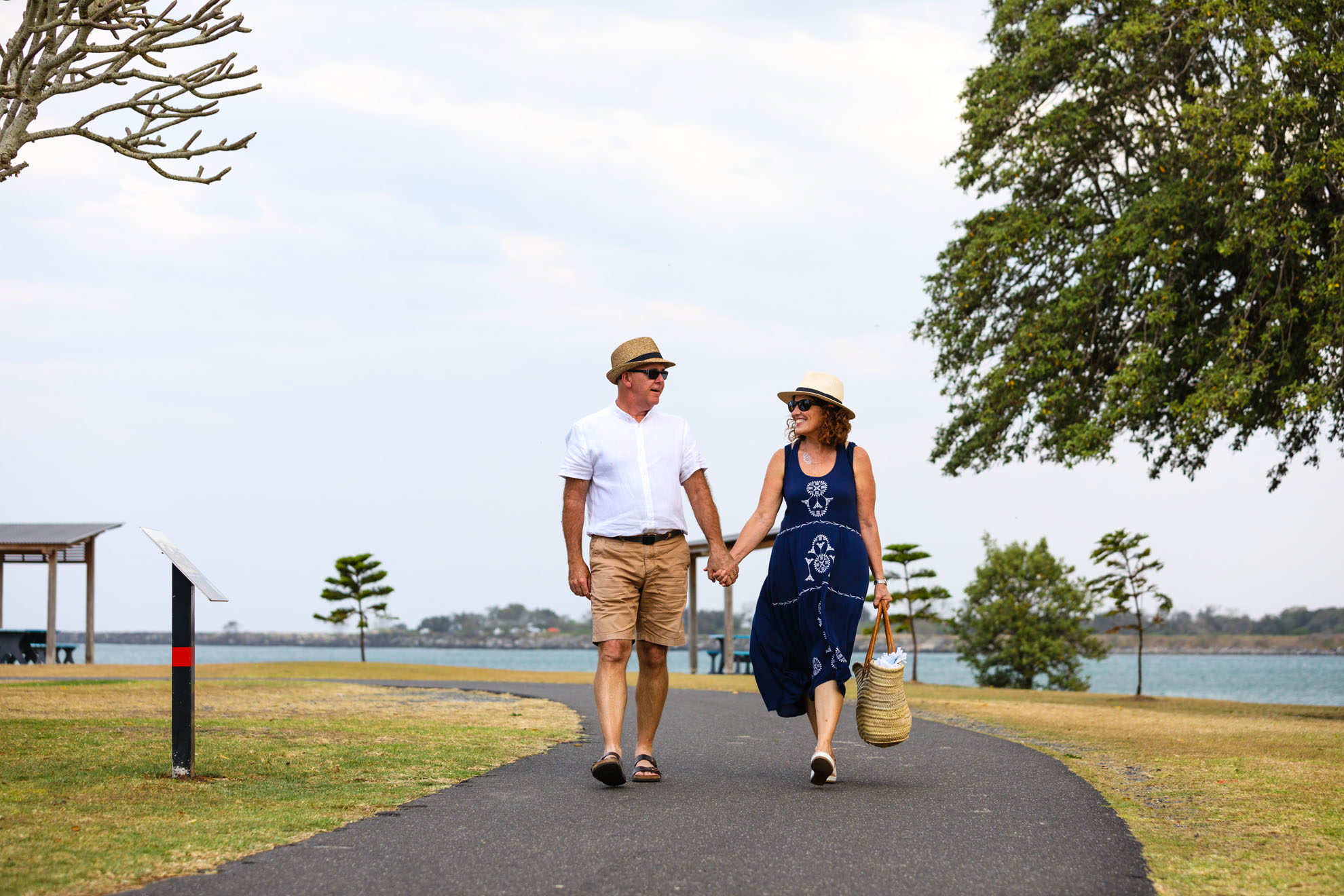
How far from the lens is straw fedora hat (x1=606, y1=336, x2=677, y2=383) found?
20.9 ft

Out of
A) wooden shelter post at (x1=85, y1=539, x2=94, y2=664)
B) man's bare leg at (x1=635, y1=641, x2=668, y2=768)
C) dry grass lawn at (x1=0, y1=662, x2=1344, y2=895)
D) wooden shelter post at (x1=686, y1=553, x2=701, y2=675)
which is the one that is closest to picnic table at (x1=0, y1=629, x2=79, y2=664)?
wooden shelter post at (x1=85, y1=539, x2=94, y2=664)

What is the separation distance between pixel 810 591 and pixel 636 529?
0.96 meters

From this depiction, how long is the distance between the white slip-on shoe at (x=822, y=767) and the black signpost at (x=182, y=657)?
3.10 m

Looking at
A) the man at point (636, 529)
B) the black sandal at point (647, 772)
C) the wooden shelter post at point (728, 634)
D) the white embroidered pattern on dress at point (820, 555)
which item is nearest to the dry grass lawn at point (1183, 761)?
the black sandal at point (647, 772)

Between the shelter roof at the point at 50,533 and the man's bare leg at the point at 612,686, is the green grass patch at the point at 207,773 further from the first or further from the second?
the shelter roof at the point at 50,533

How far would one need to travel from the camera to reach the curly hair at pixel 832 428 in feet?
21.3

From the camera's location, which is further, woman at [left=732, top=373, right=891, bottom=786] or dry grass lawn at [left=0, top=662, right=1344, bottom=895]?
woman at [left=732, top=373, right=891, bottom=786]

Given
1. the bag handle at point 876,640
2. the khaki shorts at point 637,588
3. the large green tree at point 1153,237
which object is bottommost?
the bag handle at point 876,640

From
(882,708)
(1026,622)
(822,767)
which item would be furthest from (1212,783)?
(1026,622)

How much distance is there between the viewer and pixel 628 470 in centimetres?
627

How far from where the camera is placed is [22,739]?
7945 millimetres

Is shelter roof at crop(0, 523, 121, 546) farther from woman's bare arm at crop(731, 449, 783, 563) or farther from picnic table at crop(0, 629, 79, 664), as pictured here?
woman's bare arm at crop(731, 449, 783, 563)

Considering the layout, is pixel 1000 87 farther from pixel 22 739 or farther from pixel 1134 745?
pixel 22 739

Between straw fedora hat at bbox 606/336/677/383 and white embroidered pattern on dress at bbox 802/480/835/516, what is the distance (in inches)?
38.4
